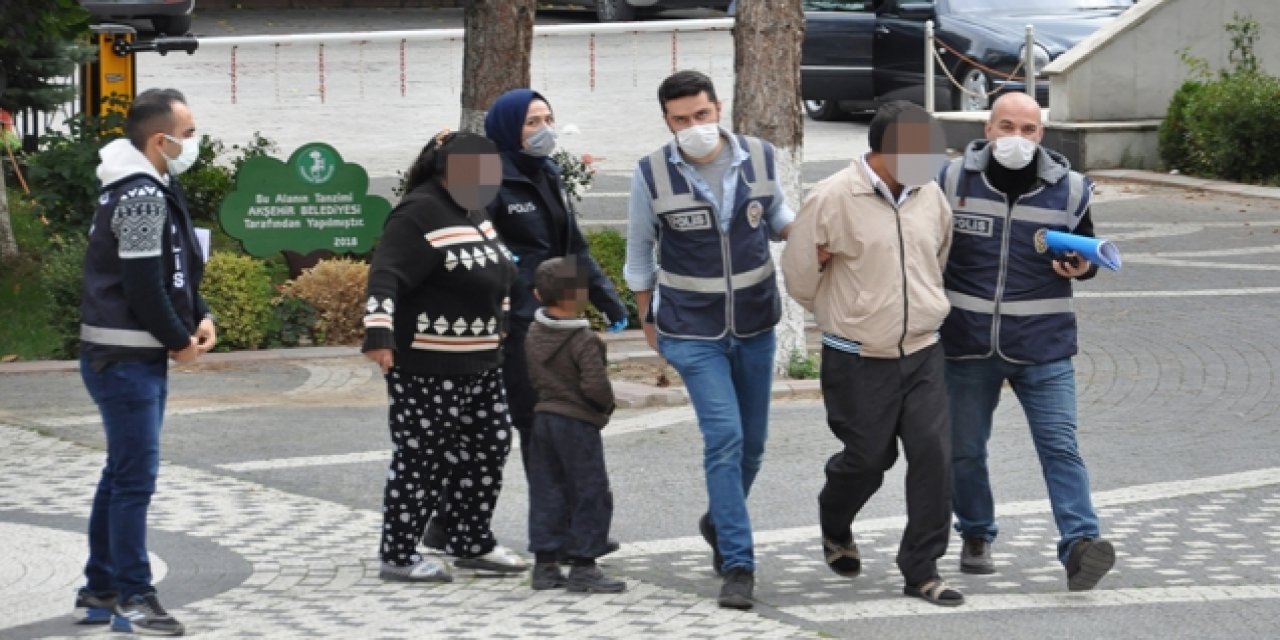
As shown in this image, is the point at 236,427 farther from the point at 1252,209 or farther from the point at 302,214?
the point at 1252,209

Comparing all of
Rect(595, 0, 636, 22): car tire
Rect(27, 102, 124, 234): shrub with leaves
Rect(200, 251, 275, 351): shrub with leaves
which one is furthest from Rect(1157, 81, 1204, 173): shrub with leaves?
Rect(595, 0, 636, 22): car tire

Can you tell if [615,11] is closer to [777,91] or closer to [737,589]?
[777,91]

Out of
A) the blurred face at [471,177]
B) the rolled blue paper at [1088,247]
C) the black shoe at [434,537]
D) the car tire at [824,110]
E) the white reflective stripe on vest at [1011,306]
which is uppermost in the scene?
the car tire at [824,110]

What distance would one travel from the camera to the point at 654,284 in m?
7.87

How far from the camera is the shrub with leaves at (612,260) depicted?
47.0 feet

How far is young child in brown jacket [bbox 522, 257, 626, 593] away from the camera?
7.69 m

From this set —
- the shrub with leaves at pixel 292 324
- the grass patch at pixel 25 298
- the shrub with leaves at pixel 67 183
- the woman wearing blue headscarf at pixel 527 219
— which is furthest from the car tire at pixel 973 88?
the woman wearing blue headscarf at pixel 527 219

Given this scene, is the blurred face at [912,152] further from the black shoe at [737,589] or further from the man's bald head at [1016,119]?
the black shoe at [737,589]

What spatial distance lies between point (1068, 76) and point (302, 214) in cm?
909

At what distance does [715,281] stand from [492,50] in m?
7.71

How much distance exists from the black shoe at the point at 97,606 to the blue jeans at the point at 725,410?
2.04m

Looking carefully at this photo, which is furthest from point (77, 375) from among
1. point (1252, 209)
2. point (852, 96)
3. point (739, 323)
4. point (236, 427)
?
point (852, 96)

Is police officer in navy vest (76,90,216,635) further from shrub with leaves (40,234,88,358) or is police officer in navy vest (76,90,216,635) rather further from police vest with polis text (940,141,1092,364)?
shrub with leaves (40,234,88,358)

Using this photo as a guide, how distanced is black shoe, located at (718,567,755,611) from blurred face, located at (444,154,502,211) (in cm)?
157
